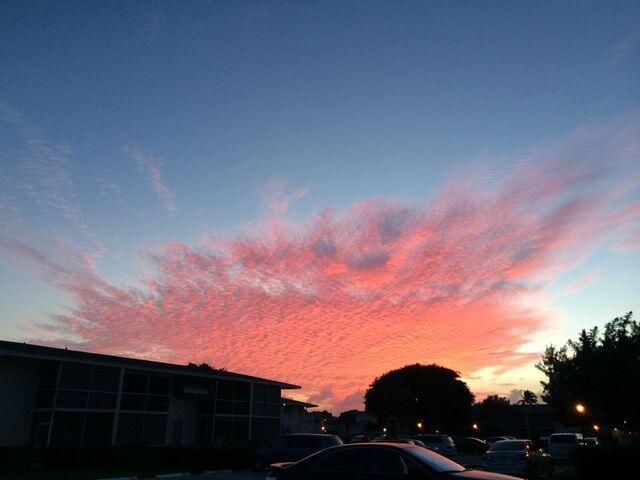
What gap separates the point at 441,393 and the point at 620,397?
182 ft

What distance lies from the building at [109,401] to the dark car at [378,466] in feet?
69.1

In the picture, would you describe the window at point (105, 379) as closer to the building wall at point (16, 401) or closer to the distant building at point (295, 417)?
the building wall at point (16, 401)

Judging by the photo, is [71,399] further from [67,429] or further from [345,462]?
[345,462]

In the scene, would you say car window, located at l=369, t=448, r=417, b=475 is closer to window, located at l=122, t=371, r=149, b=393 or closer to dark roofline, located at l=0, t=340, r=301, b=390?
dark roofline, located at l=0, t=340, r=301, b=390

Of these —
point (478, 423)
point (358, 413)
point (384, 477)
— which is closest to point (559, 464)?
point (384, 477)

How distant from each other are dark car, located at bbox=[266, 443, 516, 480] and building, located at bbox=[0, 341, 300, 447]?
21.0m

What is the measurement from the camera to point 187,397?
35875 millimetres

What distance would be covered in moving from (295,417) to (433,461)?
47.9 meters

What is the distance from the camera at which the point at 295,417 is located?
176 ft

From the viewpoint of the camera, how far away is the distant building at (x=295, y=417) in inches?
2004

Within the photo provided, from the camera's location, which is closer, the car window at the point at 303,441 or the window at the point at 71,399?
the car window at the point at 303,441

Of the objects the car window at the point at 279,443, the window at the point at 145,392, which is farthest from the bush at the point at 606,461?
the window at the point at 145,392

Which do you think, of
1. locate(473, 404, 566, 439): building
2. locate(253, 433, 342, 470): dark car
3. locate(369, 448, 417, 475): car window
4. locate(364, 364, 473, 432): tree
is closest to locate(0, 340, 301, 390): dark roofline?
locate(253, 433, 342, 470): dark car

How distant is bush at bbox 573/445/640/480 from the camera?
47.6 feet
